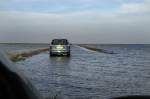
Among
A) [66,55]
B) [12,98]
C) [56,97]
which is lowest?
[66,55]

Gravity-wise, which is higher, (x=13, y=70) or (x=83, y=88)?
(x=13, y=70)

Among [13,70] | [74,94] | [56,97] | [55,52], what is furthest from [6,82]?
[55,52]

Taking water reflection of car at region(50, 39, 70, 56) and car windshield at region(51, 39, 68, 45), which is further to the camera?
car windshield at region(51, 39, 68, 45)

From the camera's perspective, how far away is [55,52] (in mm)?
50281

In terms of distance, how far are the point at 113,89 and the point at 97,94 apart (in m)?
2.28

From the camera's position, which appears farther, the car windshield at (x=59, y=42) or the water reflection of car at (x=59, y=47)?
the car windshield at (x=59, y=42)

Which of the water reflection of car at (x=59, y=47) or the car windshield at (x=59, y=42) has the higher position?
the car windshield at (x=59, y=42)

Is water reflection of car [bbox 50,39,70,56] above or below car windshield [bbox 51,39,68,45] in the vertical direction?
below

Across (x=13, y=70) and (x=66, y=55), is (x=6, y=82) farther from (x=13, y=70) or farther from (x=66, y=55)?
(x=66, y=55)

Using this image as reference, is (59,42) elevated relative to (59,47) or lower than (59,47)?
elevated

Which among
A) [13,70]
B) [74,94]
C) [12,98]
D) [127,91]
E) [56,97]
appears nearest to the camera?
[12,98]

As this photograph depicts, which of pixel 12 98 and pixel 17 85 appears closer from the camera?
pixel 12 98

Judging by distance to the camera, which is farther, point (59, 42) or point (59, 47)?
point (59, 42)

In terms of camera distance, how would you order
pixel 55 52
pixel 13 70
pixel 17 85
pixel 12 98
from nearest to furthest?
pixel 12 98 < pixel 17 85 < pixel 13 70 < pixel 55 52
